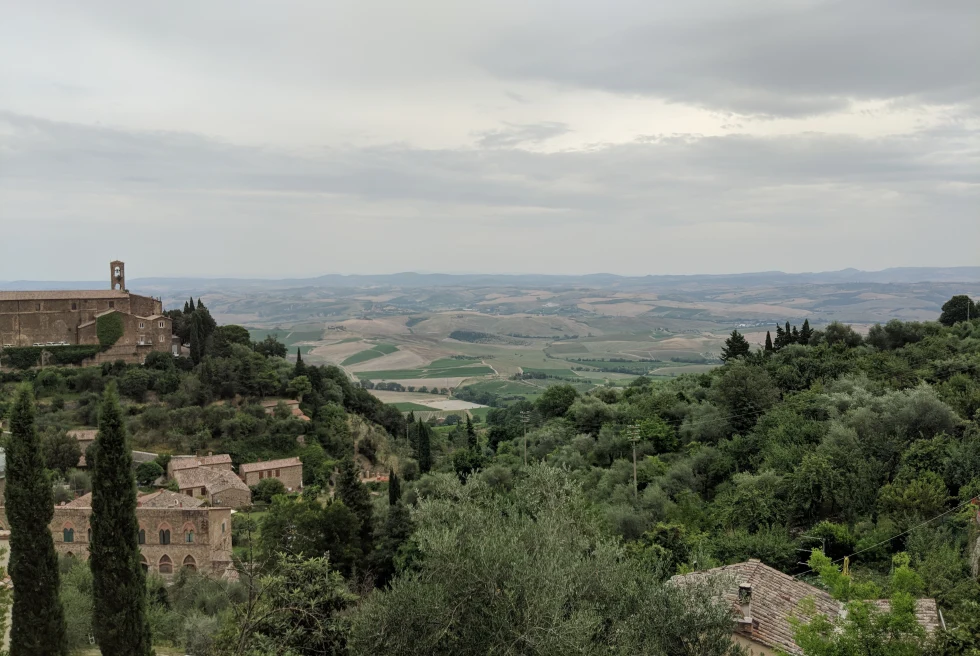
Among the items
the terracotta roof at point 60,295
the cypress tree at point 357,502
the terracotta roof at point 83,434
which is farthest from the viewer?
the terracotta roof at point 60,295

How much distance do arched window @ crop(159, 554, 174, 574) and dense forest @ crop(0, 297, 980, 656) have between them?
3011 mm

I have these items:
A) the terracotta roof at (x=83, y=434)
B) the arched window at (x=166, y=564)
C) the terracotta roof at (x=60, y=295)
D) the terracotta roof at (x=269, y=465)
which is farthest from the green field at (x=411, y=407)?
the arched window at (x=166, y=564)

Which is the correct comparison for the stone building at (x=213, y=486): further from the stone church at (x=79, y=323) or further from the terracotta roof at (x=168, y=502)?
the stone church at (x=79, y=323)

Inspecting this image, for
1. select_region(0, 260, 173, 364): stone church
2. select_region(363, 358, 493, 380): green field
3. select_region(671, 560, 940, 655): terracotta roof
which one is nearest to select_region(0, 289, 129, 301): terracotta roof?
select_region(0, 260, 173, 364): stone church

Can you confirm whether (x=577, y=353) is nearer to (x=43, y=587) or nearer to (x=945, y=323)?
(x=945, y=323)

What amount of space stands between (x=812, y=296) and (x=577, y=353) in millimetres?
60028

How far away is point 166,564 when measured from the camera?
29281 millimetres

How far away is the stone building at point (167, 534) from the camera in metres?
28.8

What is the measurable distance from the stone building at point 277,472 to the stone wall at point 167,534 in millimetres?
8953

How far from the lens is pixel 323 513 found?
2369 centimetres

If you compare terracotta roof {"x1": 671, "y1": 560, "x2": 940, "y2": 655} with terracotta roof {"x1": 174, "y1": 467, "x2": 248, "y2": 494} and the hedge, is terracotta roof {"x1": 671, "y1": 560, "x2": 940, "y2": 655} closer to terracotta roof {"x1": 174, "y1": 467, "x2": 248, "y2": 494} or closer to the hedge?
terracotta roof {"x1": 174, "y1": 467, "x2": 248, "y2": 494}

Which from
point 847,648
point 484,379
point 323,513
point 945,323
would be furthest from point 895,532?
point 484,379

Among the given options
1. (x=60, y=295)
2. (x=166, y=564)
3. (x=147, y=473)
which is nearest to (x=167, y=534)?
(x=166, y=564)

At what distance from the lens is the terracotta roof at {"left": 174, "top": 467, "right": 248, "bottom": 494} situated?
1380 inches
